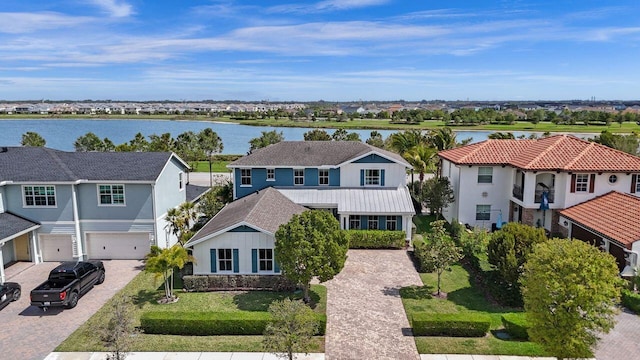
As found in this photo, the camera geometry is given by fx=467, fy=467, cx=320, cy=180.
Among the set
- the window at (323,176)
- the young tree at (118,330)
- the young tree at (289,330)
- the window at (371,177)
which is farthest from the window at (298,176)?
the young tree at (118,330)

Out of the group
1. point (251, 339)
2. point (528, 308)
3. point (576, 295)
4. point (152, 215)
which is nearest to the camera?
point (576, 295)

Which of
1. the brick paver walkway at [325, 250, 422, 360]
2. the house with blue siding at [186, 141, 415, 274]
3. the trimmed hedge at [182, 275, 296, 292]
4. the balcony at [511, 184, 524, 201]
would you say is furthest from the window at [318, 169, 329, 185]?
the balcony at [511, 184, 524, 201]

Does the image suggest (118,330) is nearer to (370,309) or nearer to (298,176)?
(370,309)

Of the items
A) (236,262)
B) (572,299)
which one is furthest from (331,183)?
(572,299)

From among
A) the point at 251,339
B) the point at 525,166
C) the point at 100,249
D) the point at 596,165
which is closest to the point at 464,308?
the point at 251,339

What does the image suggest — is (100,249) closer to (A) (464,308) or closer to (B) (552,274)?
(A) (464,308)

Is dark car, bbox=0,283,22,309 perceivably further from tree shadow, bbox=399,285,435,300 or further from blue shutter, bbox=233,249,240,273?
tree shadow, bbox=399,285,435,300
